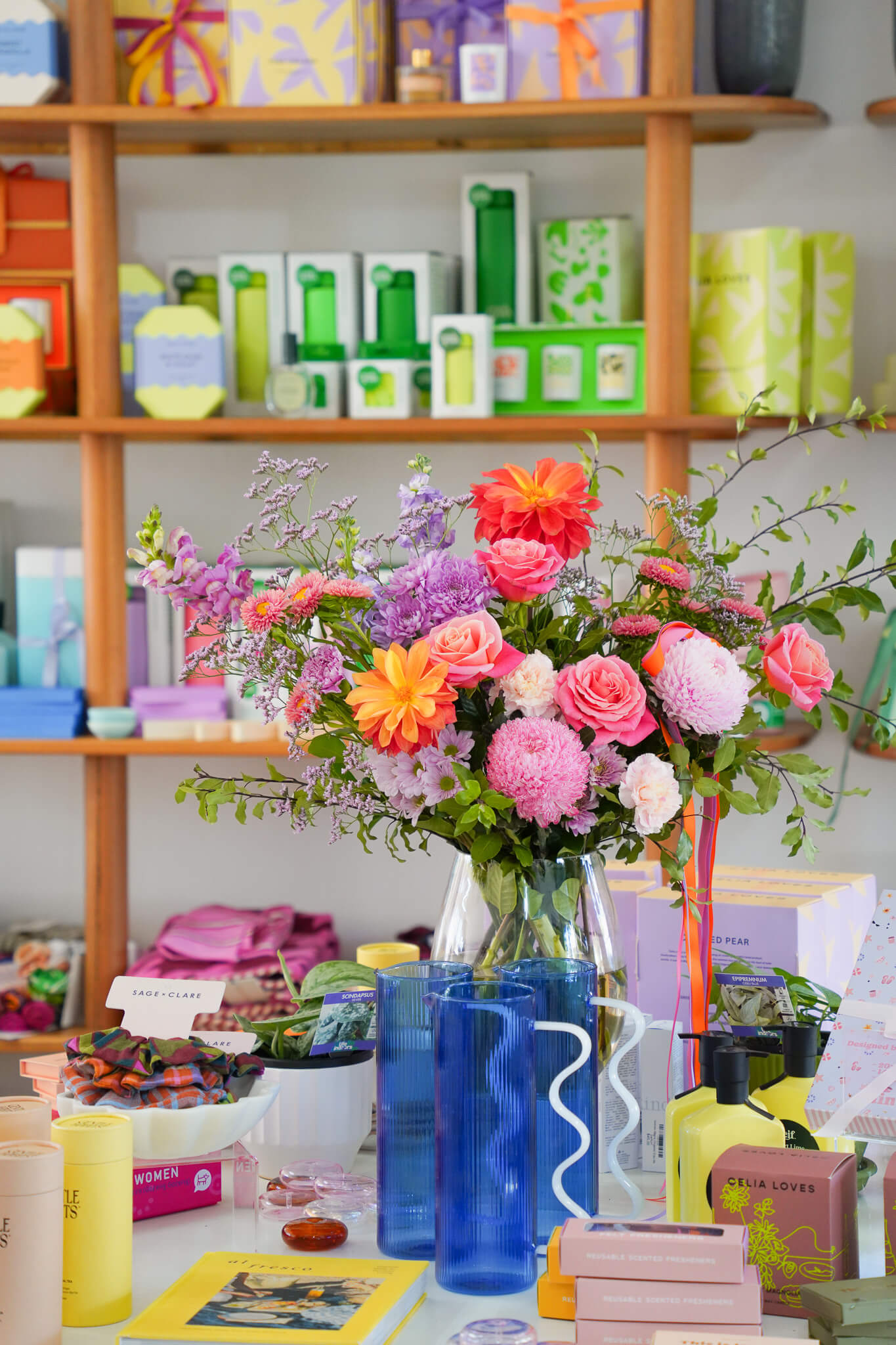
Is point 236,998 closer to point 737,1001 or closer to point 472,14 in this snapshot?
point 737,1001

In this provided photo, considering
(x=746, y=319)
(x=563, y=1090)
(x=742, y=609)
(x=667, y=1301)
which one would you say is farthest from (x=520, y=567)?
(x=746, y=319)

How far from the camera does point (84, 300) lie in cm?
238

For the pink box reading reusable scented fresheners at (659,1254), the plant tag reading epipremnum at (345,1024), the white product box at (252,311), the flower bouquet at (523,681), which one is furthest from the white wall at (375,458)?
the pink box reading reusable scented fresheners at (659,1254)

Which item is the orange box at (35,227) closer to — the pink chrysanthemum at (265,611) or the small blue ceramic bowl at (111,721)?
the small blue ceramic bowl at (111,721)

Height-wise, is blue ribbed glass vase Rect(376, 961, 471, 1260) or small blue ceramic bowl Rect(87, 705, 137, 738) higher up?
small blue ceramic bowl Rect(87, 705, 137, 738)

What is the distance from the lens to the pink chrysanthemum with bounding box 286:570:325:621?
3.29 feet

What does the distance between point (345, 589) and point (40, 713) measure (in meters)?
1.56

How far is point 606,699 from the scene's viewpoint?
962mm

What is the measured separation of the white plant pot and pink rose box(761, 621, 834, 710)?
46 cm

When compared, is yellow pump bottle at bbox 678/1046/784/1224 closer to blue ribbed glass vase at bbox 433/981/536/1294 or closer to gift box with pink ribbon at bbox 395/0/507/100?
blue ribbed glass vase at bbox 433/981/536/1294

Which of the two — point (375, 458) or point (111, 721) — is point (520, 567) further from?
point (375, 458)

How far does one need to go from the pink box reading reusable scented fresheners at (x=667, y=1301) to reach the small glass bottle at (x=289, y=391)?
1833 millimetres

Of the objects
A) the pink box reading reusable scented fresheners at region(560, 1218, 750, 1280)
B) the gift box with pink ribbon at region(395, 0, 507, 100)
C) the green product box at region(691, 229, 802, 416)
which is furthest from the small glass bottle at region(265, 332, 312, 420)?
the pink box reading reusable scented fresheners at region(560, 1218, 750, 1280)

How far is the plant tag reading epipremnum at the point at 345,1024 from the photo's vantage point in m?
1.15
